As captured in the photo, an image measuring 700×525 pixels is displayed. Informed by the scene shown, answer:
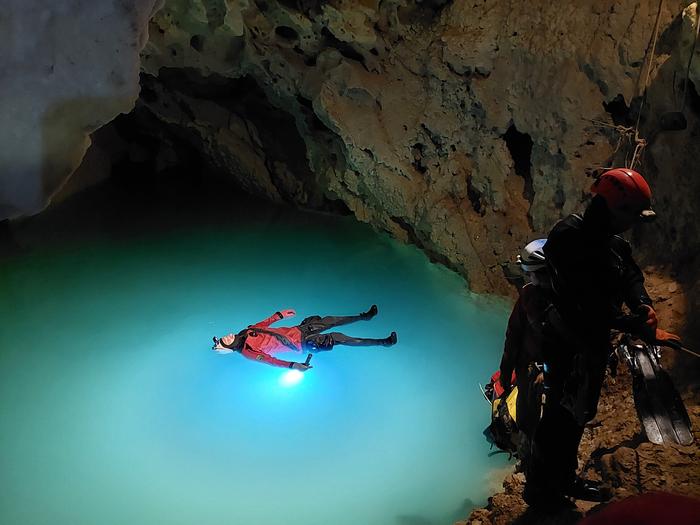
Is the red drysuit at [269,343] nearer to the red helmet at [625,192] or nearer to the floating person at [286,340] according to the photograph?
the floating person at [286,340]

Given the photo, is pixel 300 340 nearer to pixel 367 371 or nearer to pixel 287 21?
pixel 367 371

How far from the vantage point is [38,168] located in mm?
2850

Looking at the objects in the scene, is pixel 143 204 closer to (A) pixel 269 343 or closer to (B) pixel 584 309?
(A) pixel 269 343

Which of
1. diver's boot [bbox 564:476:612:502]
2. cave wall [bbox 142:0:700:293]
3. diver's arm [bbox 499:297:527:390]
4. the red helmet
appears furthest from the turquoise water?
the red helmet

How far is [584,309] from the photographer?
237 cm

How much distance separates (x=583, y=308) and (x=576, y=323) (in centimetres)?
9

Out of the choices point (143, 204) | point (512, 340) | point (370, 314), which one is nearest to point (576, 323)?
point (512, 340)

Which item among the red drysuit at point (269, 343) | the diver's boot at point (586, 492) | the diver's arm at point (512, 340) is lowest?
the diver's boot at point (586, 492)

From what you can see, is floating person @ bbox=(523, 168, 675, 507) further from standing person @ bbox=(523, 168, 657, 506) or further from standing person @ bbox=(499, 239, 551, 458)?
standing person @ bbox=(499, 239, 551, 458)

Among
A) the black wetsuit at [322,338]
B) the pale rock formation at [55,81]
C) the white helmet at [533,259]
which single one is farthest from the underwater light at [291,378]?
the white helmet at [533,259]

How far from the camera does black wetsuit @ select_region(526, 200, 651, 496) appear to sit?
234 centimetres

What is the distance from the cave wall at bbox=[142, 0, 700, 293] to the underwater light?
2379mm

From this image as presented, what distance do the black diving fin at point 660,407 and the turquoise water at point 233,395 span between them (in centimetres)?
148

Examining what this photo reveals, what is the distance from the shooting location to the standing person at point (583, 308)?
90.4 inches
